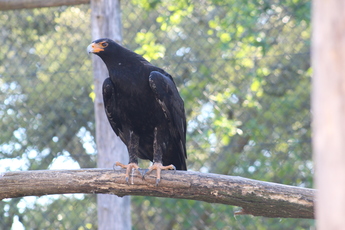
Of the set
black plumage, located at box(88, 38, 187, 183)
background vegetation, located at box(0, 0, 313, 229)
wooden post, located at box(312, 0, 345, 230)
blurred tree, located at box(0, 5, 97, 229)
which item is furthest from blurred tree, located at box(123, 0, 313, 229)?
wooden post, located at box(312, 0, 345, 230)

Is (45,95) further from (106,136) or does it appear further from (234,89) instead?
(234,89)

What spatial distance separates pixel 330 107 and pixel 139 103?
250 cm

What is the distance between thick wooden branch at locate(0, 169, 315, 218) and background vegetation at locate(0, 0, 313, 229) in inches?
69.5


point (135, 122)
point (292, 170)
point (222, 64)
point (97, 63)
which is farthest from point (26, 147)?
point (292, 170)

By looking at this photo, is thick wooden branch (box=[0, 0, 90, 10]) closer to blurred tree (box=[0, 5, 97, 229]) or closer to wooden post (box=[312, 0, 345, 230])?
blurred tree (box=[0, 5, 97, 229])

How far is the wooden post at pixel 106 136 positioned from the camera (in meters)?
3.56

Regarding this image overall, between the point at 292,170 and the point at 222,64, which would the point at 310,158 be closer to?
the point at 292,170

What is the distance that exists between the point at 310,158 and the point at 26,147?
3037mm

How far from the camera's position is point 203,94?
5.17 metres

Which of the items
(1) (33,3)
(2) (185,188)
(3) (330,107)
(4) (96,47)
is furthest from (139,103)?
(3) (330,107)

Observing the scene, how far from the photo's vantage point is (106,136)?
3693mm

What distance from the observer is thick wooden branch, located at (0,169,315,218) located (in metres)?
2.53

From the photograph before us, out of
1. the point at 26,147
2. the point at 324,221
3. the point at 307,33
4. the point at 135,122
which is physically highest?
the point at 307,33

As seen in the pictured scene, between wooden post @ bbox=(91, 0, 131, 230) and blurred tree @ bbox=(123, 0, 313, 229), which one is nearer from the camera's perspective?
wooden post @ bbox=(91, 0, 131, 230)
